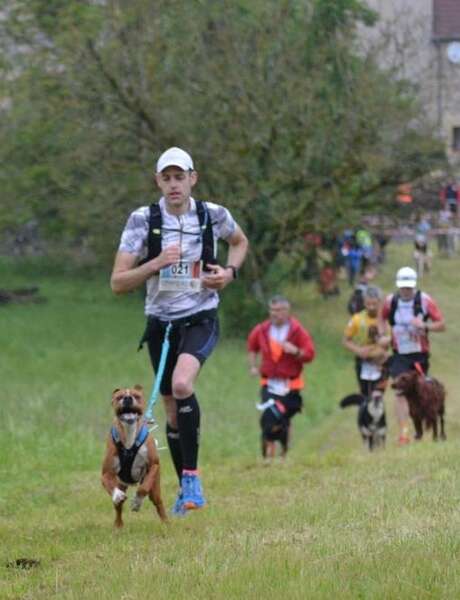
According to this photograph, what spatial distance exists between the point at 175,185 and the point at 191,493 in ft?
6.25

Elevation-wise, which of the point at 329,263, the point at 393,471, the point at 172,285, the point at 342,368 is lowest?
the point at 393,471

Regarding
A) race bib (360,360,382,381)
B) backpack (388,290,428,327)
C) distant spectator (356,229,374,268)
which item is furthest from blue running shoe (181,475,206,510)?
distant spectator (356,229,374,268)

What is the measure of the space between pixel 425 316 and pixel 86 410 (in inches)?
291

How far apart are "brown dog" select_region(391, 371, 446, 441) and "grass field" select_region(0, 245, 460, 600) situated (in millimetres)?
1692

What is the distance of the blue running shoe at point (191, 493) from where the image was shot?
963 centimetres

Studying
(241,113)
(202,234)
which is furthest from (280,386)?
(241,113)

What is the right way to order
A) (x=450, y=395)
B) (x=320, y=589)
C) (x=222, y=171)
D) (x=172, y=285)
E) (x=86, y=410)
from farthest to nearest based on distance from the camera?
(x=222, y=171) < (x=450, y=395) < (x=86, y=410) < (x=172, y=285) < (x=320, y=589)

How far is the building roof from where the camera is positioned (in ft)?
205

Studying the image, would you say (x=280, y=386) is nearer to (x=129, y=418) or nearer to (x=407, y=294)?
(x=407, y=294)

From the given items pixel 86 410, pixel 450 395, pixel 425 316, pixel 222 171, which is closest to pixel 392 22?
pixel 222 171

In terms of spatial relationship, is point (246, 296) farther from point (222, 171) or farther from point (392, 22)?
point (392, 22)

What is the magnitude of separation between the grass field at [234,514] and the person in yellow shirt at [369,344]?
1854 millimetres

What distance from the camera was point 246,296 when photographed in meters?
37.2

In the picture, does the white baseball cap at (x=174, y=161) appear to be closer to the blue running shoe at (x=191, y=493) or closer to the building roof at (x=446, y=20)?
the blue running shoe at (x=191, y=493)
